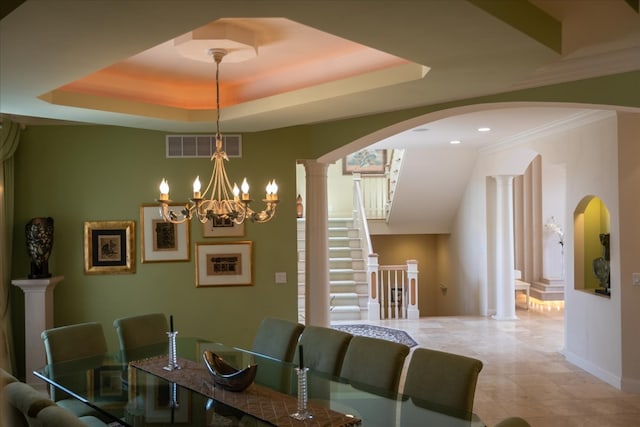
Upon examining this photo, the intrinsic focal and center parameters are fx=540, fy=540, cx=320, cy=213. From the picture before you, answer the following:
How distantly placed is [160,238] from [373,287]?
13.7 feet

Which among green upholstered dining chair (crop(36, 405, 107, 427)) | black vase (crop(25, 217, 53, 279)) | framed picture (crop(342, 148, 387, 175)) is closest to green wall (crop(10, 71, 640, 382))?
black vase (crop(25, 217, 53, 279))

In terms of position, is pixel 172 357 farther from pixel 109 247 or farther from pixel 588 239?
pixel 588 239

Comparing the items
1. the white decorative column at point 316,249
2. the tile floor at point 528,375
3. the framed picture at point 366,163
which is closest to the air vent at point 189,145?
the white decorative column at point 316,249

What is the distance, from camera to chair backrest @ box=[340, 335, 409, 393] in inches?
128

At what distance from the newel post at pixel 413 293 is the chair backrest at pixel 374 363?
5.35 m

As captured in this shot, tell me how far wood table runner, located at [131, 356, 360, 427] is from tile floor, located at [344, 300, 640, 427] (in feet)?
7.64

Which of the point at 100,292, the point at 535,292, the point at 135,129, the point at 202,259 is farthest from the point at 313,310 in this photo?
the point at 535,292

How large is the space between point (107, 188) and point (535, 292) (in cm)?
806

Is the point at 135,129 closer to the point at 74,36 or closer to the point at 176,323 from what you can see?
the point at 176,323

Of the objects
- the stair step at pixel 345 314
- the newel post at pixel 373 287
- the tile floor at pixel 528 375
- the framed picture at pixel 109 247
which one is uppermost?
the framed picture at pixel 109 247

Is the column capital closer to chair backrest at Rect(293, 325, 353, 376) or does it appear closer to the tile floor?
chair backrest at Rect(293, 325, 353, 376)

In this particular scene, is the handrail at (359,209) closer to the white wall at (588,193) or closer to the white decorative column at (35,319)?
the white wall at (588,193)

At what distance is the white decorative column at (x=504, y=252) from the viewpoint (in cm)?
853

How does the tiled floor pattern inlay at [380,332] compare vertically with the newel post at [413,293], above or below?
below
